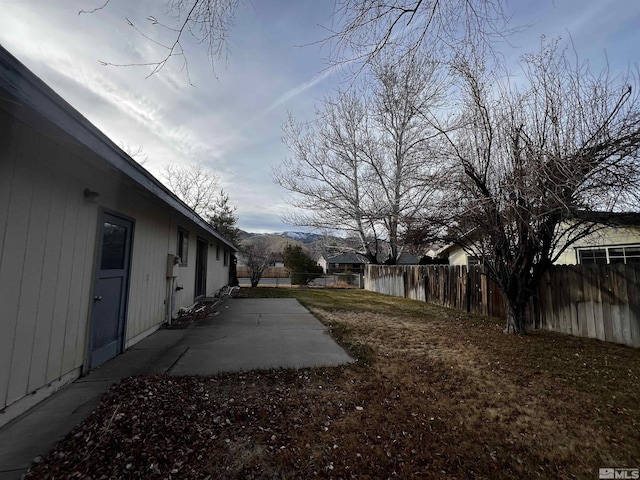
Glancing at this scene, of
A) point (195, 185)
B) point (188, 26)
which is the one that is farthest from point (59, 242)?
point (195, 185)

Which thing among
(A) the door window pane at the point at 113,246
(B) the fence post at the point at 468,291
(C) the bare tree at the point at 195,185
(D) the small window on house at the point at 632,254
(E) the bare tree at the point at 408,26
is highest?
(C) the bare tree at the point at 195,185

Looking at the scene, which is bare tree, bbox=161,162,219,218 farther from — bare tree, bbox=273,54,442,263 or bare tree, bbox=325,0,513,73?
bare tree, bbox=325,0,513,73

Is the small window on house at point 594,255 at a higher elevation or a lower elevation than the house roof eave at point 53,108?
lower

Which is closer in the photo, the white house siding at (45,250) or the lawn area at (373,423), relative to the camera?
the lawn area at (373,423)

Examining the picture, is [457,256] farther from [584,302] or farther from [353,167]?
[584,302]

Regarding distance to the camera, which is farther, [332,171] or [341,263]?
[341,263]

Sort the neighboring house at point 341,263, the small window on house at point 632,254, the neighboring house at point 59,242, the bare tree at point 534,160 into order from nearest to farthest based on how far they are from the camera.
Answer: the neighboring house at point 59,242 → the bare tree at point 534,160 → the small window on house at point 632,254 → the neighboring house at point 341,263

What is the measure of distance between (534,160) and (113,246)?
19.3ft

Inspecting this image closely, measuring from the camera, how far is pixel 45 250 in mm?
2529

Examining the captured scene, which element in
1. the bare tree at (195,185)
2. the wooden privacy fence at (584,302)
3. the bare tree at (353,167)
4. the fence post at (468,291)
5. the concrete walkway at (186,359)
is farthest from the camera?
the bare tree at (195,185)

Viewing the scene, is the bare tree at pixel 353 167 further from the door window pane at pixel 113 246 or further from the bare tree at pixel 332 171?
the door window pane at pixel 113 246

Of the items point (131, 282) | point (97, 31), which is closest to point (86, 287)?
point (131, 282)

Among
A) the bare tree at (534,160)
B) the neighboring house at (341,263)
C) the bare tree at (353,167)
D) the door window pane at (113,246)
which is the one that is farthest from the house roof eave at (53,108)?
the neighboring house at (341,263)

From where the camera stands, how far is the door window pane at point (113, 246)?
11.5 feet
